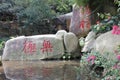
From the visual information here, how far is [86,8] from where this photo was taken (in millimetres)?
11500

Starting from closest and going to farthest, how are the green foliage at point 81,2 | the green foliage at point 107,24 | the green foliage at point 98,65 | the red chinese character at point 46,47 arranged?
the green foliage at point 98,65
the green foliage at point 107,24
the green foliage at point 81,2
the red chinese character at point 46,47

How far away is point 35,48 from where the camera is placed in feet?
38.8

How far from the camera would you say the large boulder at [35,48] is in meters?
11.7

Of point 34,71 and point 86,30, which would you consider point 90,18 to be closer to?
point 86,30

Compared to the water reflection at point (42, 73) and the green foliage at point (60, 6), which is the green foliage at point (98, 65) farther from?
the green foliage at point (60, 6)

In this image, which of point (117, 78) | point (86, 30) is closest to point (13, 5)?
point (86, 30)

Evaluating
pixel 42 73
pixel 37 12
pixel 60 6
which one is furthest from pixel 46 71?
pixel 60 6

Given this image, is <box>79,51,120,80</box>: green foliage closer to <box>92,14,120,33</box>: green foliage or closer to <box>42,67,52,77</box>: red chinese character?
<box>42,67,52,77</box>: red chinese character

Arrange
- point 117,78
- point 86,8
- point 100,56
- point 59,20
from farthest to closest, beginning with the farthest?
point 59,20 → point 86,8 → point 100,56 → point 117,78

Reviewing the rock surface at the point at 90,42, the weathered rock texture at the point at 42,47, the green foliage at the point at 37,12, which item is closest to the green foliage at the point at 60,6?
the green foliage at the point at 37,12

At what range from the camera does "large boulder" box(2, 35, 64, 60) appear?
11656 mm

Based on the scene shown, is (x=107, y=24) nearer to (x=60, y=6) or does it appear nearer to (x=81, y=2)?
(x=81, y=2)

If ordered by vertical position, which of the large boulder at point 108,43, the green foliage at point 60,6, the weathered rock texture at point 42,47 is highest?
the green foliage at point 60,6

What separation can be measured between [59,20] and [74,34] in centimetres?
506
